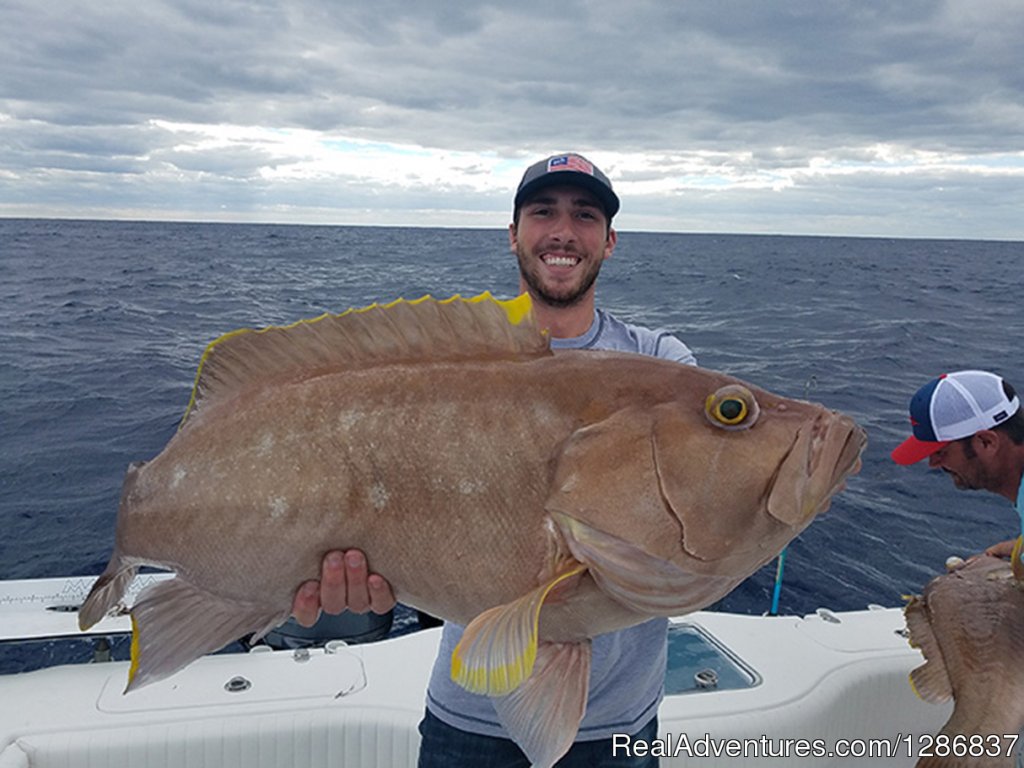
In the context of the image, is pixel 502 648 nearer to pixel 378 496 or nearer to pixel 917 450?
pixel 378 496

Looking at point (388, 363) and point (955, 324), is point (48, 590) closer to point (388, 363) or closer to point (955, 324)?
point (388, 363)

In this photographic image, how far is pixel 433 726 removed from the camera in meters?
2.93

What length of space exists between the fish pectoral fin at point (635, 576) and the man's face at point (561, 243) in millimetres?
1308

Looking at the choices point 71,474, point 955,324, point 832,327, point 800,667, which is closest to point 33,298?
point 71,474

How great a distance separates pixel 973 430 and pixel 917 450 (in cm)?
40

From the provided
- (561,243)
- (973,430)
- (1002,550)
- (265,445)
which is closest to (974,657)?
(1002,550)

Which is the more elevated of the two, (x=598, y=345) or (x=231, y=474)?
(x=598, y=345)

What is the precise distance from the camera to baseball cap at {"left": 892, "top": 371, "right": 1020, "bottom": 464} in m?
5.09

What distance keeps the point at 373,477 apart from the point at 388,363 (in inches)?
13.5

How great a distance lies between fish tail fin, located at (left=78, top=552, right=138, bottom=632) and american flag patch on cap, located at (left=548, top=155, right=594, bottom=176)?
2109 mm

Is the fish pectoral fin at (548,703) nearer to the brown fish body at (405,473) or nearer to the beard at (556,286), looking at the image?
the brown fish body at (405,473)

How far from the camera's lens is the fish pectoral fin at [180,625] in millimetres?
2289

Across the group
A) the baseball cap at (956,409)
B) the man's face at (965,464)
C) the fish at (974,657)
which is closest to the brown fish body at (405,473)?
the fish at (974,657)

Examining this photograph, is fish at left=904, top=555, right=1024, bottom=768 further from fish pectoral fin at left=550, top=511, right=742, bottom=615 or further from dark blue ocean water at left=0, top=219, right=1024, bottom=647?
dark blue ocean water at left=0, top=219, right=1024, bottom=647
